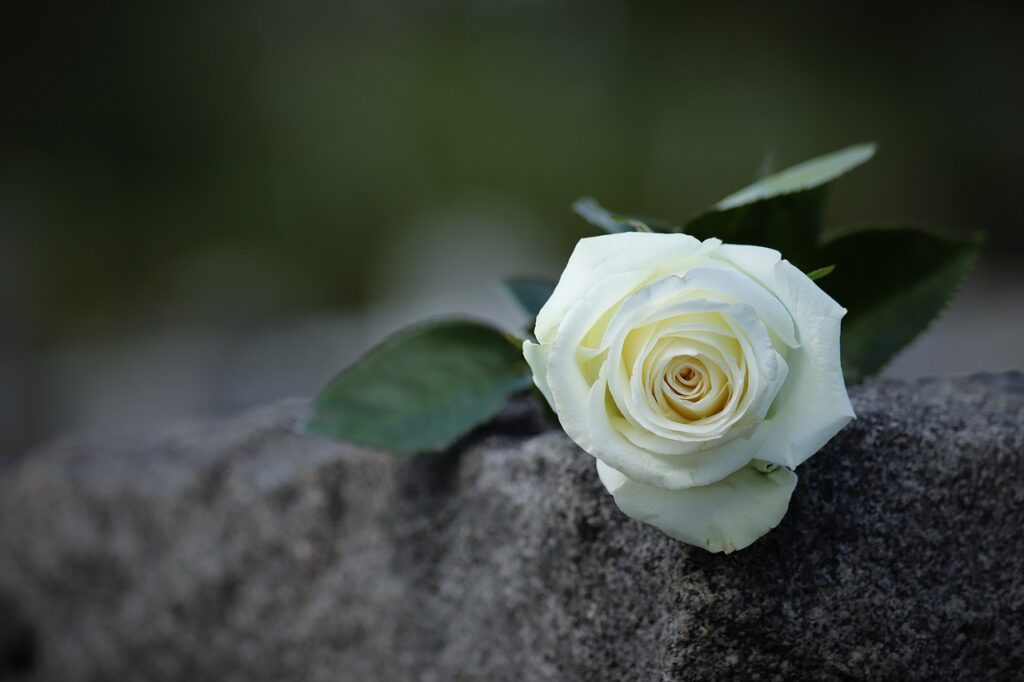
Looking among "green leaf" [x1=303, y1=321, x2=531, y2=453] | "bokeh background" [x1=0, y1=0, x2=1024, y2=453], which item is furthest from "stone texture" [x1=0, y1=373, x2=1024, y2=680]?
"bokeh background" [x1=0, y1=0, x2=1024, y2=453]

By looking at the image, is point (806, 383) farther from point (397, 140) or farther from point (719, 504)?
point (397, 140)

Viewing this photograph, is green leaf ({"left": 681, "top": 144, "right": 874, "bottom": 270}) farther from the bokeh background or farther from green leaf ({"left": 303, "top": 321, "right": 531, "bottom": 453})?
the bokeh background

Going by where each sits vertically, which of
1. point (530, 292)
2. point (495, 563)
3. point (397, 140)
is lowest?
point (397, 140)

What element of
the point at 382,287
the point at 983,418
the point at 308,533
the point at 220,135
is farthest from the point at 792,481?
the point at 220,135

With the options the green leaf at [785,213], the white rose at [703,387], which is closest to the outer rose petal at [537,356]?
the white rose at [703,387]

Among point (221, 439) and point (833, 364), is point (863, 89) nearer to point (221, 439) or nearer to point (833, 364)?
point (221, 439)

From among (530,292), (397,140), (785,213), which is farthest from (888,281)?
(397,140)
